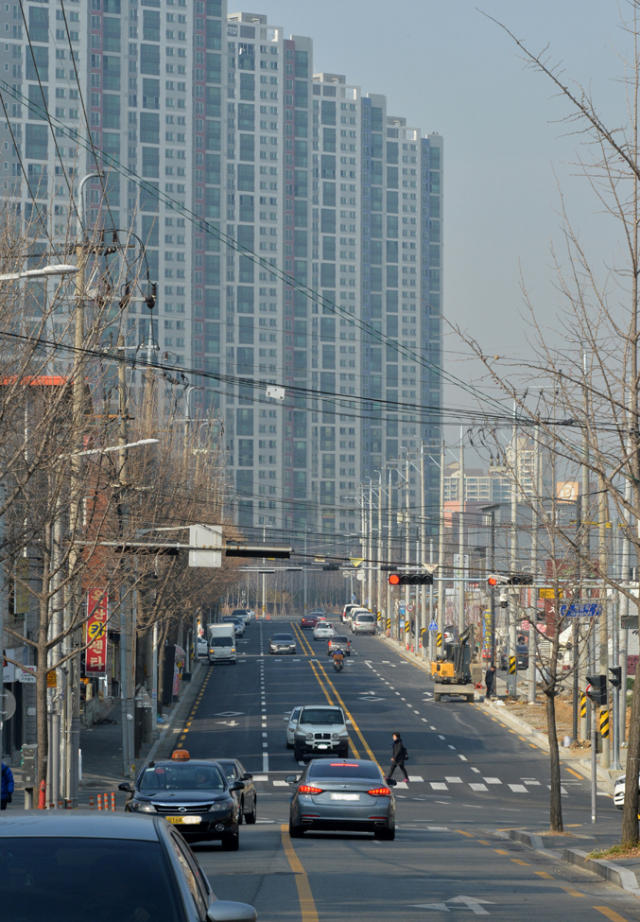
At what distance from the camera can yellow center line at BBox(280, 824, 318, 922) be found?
11.6 m

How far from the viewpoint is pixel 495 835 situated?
2341 centimetres

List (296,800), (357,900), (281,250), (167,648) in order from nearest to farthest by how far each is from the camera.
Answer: (357,900) < (296,800) < (167,648) < (281,250)

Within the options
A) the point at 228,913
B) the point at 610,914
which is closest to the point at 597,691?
the point at 610,914

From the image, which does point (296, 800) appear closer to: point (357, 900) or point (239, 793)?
point (239, 793)

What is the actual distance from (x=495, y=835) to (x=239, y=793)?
5092 millimetres

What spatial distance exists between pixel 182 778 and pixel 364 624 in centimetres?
8553

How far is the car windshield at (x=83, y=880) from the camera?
16.9 feet

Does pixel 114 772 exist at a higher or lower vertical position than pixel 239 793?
lower

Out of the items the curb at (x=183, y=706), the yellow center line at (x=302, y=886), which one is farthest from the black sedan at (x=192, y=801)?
the curb at (x=183, y=706)

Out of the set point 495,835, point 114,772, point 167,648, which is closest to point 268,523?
point 167,648

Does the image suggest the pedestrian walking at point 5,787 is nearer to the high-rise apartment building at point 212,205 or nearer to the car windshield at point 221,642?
the car windshield at point 221,642

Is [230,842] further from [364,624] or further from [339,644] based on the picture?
[364,624]

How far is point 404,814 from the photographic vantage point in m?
29.3

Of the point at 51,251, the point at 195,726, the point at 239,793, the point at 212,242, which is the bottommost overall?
the point at 195,726
